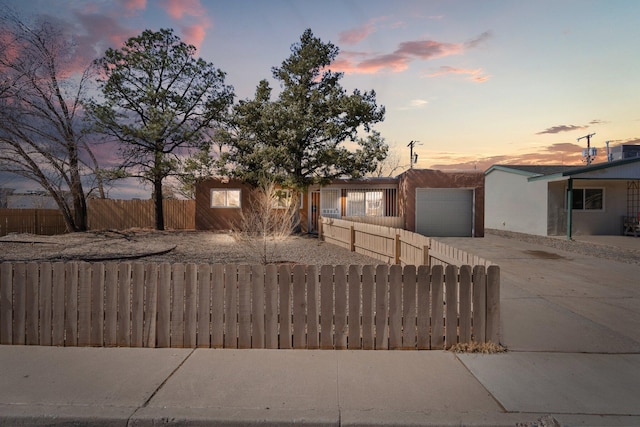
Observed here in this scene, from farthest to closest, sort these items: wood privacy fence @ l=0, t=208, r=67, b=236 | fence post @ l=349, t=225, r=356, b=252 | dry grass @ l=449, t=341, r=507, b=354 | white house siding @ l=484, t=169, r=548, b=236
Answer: white house siding @ l=484, t=169, r=548, b=236, wood privacy fence @ l=0, t=208, r=67, b=236, fence post @ l=349, t=225, r=356, b=252, dry grass @ l=449, t=341, r=507, b=354

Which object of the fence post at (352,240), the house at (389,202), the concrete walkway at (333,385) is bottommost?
the concrete walkway at (333,385)

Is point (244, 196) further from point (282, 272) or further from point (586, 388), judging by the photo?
point (586, 388)

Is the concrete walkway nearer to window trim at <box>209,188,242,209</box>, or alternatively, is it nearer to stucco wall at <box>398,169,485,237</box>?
stucco wall at <box>398,169,485,237</box>

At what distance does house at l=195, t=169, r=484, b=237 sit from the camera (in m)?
20.1

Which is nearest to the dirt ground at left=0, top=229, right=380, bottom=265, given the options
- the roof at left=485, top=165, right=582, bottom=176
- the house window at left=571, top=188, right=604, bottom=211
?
the roof at left=485, top=165, right=582, bottom=176

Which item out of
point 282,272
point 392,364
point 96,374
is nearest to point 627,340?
point 392,364

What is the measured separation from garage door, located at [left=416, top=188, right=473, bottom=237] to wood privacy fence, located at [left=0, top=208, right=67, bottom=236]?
2129 centimetres

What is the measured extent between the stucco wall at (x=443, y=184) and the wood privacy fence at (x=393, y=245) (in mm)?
5331

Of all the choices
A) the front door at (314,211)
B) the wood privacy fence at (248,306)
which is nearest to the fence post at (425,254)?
the wood privacy fence at (248,306)

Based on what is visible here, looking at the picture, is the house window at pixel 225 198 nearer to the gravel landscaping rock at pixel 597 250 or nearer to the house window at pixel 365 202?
the house window at pixel 365 202

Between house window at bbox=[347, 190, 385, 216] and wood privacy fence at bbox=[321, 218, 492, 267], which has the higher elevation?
house window at bbox=[347, 190, 385, 216]

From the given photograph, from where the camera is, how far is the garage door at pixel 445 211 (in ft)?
66.7

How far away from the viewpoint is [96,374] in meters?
3.77

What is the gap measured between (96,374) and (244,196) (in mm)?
19166
